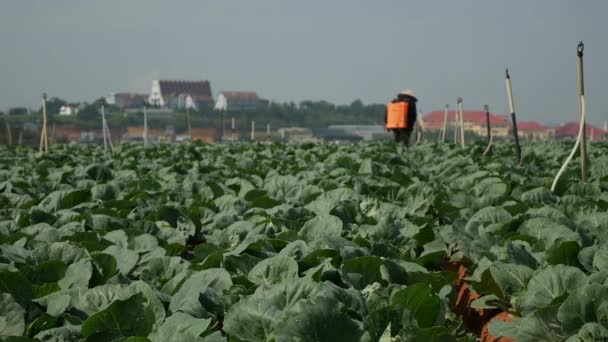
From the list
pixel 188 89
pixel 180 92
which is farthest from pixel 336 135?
pixel 188 89

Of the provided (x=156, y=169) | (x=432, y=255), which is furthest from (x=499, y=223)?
(x=156, y=169)

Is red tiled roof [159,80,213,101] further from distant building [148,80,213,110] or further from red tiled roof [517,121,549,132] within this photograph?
red tiled roof [517,121,549,132]

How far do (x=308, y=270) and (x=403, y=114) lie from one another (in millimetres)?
17477

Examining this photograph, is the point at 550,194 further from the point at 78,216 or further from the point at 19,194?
the point at 19,194

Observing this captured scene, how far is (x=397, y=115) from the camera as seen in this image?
2091 cm

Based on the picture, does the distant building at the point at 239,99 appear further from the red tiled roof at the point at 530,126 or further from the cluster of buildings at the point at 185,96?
the red tiled roof at the point at 530,126

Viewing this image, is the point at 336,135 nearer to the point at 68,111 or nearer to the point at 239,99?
the point at 68,111

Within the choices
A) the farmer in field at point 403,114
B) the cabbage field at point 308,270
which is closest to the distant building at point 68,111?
the farmer in field at point 403,114

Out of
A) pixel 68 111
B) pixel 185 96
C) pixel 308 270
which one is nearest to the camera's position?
pixel 308 270

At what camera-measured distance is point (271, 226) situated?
481cm

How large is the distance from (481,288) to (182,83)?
136m

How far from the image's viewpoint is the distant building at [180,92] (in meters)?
127

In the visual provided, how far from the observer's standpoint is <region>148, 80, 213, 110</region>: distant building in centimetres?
12719

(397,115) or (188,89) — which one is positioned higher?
(188,89)
